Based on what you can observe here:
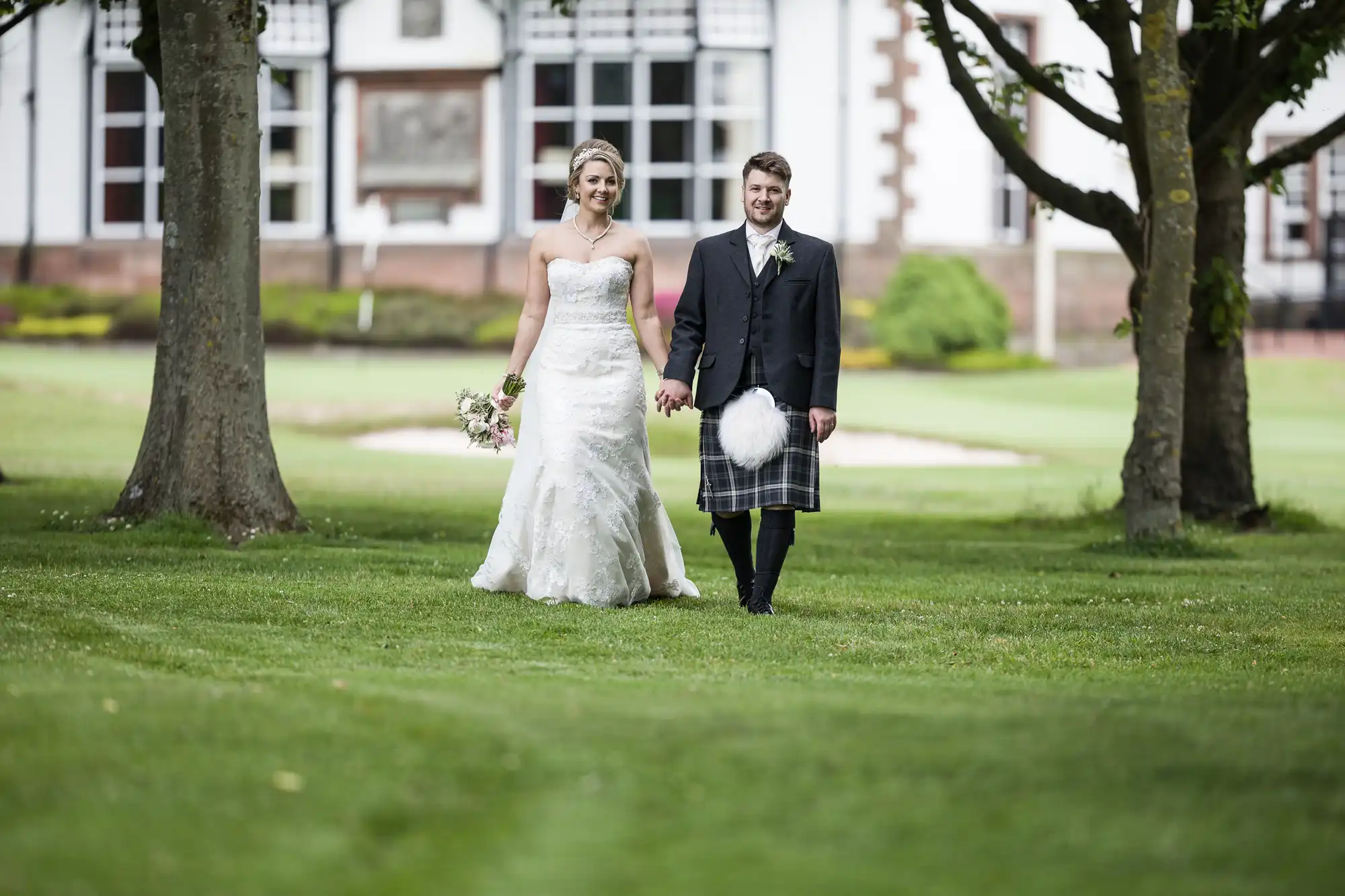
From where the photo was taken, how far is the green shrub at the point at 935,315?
31.2m

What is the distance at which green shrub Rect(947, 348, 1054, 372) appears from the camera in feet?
101

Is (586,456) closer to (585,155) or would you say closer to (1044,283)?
(585,155)

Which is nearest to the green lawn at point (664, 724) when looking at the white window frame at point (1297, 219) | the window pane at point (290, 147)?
the window pane at point (290, 147)

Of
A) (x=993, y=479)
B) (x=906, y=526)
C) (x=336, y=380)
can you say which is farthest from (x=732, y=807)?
(x=336, y=380)

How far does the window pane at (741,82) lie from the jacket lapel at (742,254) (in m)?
25.4

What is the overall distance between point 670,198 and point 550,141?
8.20ft

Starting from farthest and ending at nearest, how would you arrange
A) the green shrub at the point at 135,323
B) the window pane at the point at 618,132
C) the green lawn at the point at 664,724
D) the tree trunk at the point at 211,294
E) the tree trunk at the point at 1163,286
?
the window pane at the point at 618,132, the green shrub at the point at 135,323, the tree trunk at the point at 1163,286, the tree trunk at the point at 211,294, the green lawn at the point at 664,724

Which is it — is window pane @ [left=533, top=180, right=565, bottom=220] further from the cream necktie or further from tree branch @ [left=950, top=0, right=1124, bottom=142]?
the cream necktie

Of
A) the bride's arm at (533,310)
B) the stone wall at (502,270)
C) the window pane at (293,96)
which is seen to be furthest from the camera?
the window pane at (293,96)

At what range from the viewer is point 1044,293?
3341 cm

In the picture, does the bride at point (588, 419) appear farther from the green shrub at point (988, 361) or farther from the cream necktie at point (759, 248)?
the green shrub at point (988, 361)

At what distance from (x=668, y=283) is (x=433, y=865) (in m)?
29.6

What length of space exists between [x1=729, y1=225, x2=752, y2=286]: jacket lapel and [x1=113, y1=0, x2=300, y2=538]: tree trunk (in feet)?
14.3

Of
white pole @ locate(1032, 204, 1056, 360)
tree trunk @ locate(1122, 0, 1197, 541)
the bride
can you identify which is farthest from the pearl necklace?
white pole @ locate(1032, 204, 1056, 360)
